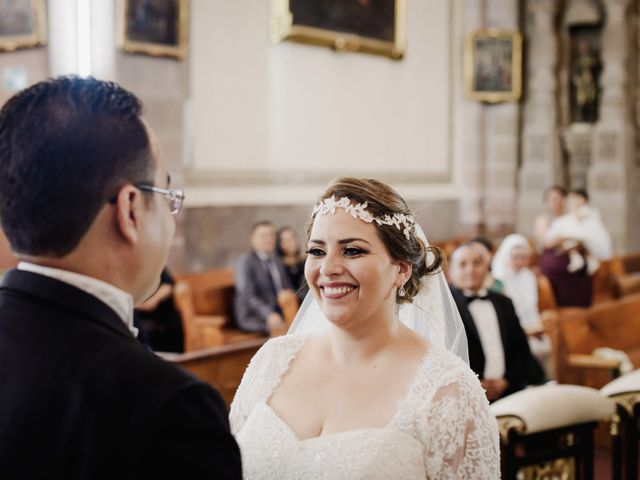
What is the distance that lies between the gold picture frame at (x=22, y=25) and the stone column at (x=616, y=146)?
28.6 ft

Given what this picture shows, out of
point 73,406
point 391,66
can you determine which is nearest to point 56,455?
point 73,406

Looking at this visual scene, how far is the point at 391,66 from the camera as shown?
1130 cm

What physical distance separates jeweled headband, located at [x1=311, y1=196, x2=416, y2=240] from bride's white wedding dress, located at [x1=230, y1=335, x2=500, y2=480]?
40 cm

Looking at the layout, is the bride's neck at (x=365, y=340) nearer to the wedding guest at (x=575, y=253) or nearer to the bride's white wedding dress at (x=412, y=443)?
the bride's white wedding dress at (x=412, y=443)

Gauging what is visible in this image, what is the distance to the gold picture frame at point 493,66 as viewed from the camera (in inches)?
486

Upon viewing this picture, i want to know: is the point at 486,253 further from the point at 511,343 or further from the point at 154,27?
the point at 154,27

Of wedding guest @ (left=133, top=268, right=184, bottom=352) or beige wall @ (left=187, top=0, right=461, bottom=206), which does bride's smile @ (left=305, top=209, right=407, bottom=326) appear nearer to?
wedding guest @ (left=133, top=268, right=184, bottom=352)

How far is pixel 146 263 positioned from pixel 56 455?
0.31 m

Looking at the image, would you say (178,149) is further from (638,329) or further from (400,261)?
(400,261)

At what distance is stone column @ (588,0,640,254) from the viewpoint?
1303 cm

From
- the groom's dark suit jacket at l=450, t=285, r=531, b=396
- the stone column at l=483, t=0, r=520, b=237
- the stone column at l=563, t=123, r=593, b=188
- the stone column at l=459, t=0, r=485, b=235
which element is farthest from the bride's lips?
the stone column at l=563, t=123, r=593, b=188

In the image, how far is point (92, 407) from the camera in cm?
116

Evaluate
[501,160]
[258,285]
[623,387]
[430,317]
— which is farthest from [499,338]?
[501,160]

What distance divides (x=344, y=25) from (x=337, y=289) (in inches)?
338
